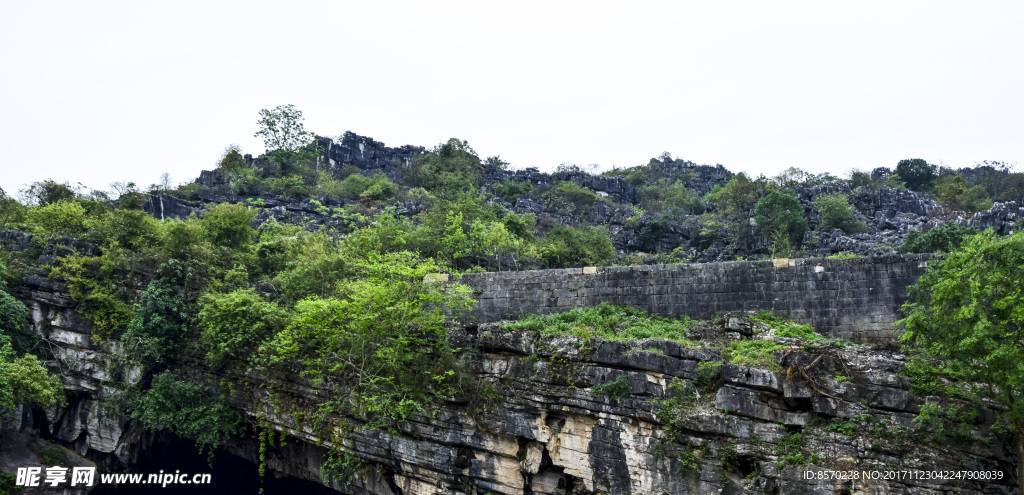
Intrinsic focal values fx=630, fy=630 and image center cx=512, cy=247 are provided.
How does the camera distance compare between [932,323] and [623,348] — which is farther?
[623,348]

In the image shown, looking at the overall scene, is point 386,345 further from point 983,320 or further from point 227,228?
point 983,320

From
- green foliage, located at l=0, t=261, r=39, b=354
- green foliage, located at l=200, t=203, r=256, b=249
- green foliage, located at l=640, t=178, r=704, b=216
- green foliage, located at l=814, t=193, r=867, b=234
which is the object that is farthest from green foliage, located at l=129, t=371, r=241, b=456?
green foliage, located at l=640, t=178, r=704, b=216

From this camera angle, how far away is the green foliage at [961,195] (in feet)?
108

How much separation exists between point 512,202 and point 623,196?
10632mm

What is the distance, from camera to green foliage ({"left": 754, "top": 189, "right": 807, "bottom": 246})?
28.7 meters

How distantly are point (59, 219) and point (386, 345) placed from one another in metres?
13.0

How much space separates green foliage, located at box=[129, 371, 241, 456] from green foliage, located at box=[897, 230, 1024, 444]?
14990 mm

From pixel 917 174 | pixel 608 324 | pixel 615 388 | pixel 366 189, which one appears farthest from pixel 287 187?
pixel 917 174

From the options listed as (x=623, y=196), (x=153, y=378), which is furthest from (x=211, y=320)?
(x=623, y=196)

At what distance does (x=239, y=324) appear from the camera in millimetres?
15500

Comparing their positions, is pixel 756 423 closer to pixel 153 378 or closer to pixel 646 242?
pixel 153 378

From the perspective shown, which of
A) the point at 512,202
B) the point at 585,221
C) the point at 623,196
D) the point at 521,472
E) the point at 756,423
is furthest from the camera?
the point at 623,196

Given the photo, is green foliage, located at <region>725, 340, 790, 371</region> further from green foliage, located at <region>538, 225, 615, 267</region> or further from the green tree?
green foliage, located at <region>538, 225, 615, 267</region>

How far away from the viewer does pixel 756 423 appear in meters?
10.4
